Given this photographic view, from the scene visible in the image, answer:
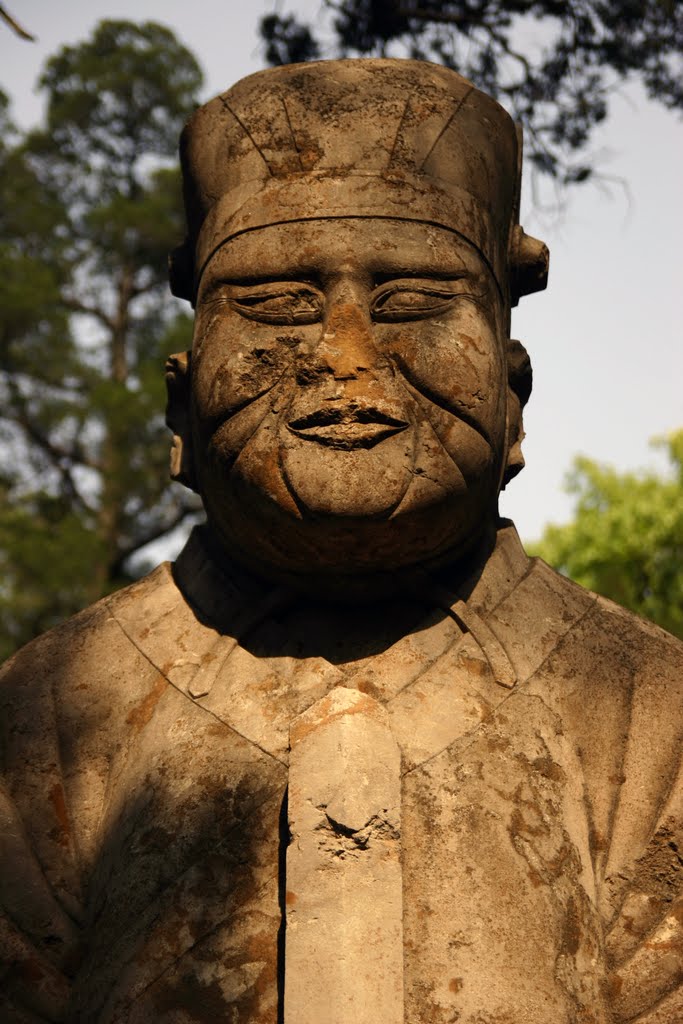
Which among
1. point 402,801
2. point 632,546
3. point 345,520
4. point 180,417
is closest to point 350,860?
point 402,801

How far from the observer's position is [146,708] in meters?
3.77

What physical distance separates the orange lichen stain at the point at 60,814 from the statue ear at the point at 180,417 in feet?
3.09

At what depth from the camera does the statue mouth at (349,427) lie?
11.4 ft

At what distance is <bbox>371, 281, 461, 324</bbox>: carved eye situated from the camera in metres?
3.64

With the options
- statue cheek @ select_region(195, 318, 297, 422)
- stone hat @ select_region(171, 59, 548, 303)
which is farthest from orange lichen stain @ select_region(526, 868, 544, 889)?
stone hat @ select_region(171, 59, 548, 303)

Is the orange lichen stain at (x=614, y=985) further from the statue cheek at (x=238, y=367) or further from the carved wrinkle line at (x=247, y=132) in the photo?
the carved wrinkle line at (x=247, y=132)

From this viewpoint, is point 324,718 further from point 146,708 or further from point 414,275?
point 414,275

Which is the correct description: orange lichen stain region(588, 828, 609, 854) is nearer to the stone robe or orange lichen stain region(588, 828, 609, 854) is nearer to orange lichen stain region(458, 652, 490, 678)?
the stone robe

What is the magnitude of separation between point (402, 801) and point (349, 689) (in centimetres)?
30

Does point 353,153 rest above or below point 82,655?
above

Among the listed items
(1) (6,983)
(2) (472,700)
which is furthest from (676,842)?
(1) (6,983)

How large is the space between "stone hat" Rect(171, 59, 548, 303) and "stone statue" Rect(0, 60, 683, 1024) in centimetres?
1

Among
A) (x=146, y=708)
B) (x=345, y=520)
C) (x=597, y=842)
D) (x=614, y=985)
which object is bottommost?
(x=614, y=985)

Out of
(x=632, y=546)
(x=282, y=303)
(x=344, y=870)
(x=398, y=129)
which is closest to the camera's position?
(x=344, y=870)
